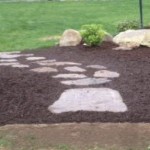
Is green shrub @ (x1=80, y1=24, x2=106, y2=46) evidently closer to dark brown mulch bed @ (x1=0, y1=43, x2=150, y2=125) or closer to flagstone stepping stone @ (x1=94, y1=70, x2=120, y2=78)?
dark brown mulch bed @ (x1=0, y1=43, x2=150, y2=125)

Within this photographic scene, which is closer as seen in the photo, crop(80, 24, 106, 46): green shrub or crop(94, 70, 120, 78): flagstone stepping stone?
crop(94, 70, 120, 78): flagstone stepping stone

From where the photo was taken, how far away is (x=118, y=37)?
36.1 feet

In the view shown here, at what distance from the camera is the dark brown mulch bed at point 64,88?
553 cm

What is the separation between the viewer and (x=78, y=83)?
711cm

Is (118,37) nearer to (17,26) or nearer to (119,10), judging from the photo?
(17,26)

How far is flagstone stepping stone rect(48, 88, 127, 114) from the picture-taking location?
5816 millimetres

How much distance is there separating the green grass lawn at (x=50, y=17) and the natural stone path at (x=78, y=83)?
9.12 ft

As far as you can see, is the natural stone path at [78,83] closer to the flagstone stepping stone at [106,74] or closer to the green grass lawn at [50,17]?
the flagstone stepping stone at [106,74]

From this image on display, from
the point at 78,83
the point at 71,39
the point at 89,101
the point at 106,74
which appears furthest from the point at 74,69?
the point at 71,39

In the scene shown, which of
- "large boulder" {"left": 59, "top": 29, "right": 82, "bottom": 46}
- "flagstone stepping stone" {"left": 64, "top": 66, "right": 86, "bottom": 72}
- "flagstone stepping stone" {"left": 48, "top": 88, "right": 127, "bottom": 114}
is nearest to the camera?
"flagstone stepping stone" {"left": 48, "top": 88, "right": 127, "bottom": 114}

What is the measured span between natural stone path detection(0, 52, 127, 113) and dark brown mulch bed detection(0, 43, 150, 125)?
0.34ft

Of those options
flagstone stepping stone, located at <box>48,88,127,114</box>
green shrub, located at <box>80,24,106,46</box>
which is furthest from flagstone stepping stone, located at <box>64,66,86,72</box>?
green shrub, located at <box>80,24,106,46</box>

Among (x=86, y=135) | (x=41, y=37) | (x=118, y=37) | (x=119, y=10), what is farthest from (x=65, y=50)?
A: (x=119, y=10)

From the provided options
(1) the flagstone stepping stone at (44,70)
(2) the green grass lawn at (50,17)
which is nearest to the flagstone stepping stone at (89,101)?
(1) the flagstone stepping stone at (44,70)
